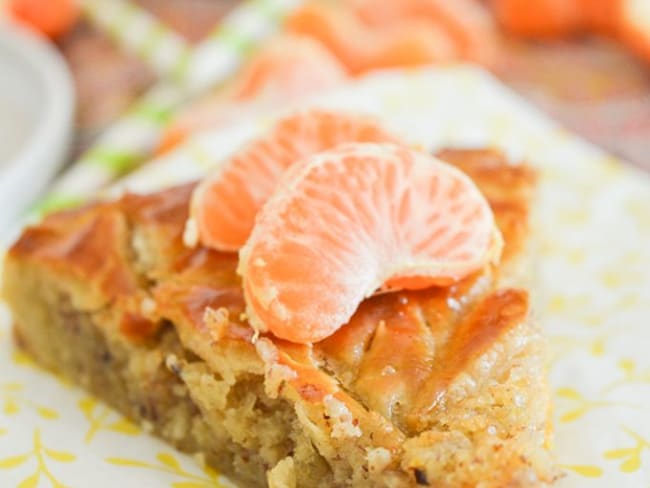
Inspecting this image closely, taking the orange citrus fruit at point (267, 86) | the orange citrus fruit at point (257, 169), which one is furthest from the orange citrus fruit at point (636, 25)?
the orange citrus fruit at point (257, 169)

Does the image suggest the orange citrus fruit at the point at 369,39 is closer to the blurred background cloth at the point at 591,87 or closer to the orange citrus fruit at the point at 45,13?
the blurred background cloth at the point at 591,87

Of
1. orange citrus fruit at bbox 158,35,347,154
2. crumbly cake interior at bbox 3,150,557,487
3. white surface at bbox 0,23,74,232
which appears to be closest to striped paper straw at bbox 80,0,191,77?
orange citrus fruit at bbox 158,35,347,154

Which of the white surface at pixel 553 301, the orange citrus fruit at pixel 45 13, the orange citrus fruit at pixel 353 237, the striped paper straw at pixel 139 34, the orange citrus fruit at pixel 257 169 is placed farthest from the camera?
the orange citrus fruit at pixel 45 13

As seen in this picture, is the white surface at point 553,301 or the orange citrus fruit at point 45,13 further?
the orange citrus fruit at point 45,13

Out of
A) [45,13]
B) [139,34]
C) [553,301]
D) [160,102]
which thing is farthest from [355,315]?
[45,13]

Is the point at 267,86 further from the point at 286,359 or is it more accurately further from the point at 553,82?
the point at 286,359

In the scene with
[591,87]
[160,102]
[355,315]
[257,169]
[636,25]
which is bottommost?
[591,87]
